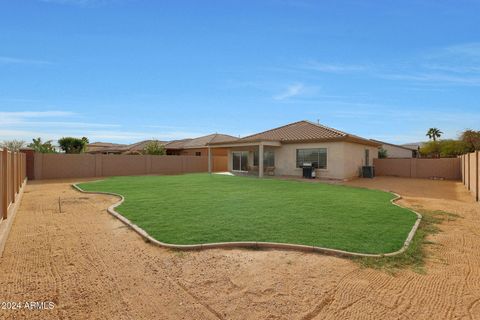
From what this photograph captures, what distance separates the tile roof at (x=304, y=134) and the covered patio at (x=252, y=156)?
49cm

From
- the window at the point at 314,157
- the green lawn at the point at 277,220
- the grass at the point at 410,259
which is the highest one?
the window at the point at 314,157

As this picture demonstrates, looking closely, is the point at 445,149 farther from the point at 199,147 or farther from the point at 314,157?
the point at 199,147

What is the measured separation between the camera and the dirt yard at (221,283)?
3.77m

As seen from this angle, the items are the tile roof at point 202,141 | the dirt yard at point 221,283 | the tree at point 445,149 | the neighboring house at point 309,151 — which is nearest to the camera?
the dirt yard at point 221,283

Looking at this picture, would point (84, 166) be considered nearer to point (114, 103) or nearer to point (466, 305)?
point (114, 103)

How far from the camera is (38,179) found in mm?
23859

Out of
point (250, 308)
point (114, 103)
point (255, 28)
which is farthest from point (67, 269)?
point (114, 103)

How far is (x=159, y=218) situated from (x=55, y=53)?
915cm

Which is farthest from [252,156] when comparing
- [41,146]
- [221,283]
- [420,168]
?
[221,283]

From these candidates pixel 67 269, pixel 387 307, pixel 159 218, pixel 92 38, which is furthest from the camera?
pixel 92 38

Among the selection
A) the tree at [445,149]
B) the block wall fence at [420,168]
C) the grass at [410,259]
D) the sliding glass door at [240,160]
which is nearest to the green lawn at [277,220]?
the grass at [410,259]

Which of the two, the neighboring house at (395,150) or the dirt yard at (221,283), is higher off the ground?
the neighboring house at (395,150)

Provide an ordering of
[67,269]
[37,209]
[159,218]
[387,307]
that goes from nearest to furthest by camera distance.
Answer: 1. [387,307]
2. [67,269]
3. [159,218]
4. [37,209]

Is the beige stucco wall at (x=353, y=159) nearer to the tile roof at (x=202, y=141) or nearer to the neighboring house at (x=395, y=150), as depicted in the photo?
the tile roof at (x=202, y=141)
